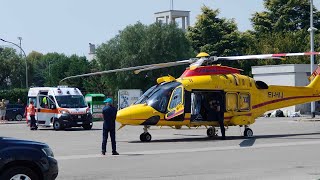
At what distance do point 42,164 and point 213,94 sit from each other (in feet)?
47.6

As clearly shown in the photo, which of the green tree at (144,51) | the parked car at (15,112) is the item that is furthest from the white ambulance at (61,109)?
the green tree at (144,51)

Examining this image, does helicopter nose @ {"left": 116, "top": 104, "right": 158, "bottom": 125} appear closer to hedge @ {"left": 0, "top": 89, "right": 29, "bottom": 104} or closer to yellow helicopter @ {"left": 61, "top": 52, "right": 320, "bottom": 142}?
yellow helicopter @ {"left": 61, "top": 52, "right": 320, "bottom": 142}

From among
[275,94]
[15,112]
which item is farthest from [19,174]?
[15,112]

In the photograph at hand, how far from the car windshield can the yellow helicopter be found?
10.5m

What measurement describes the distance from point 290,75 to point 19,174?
4070 cm

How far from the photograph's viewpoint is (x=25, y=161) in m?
10.1

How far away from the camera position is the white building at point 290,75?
158 feet

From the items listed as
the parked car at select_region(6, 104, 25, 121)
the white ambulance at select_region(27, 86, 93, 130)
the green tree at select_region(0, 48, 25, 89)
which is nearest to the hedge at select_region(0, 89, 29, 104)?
the parked car at select_region(6, 104, 25, 121)

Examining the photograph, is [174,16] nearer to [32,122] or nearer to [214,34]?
[214,34]

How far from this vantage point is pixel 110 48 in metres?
63.3

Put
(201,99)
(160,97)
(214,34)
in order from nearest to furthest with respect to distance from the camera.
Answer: (160,97)
(201,99)
(214,34)

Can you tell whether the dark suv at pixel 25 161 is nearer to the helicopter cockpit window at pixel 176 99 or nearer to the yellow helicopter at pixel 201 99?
the yellow helicopter at pixel 201 99

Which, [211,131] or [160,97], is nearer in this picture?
[160,97]

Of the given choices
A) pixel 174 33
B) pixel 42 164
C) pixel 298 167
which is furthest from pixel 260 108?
pixel 174 33
